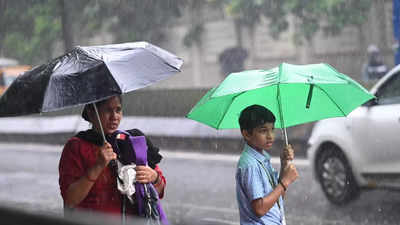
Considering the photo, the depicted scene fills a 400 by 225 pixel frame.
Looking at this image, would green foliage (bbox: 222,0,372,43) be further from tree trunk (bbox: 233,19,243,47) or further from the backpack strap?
the backpack strap

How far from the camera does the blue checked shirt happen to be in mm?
2836

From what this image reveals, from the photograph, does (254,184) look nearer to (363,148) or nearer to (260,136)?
(260,136)

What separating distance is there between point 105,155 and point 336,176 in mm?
4672

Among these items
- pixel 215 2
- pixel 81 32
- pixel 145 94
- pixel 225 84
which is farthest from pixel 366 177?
pixel 81 32

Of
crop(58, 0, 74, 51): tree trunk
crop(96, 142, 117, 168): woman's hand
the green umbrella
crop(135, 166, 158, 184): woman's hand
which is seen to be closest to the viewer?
crop(96, 142, 117, 168): woman's hand

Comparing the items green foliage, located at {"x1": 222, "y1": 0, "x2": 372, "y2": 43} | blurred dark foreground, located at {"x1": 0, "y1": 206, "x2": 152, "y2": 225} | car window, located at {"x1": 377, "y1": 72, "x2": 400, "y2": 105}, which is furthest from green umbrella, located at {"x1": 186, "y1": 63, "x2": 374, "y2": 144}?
green foliage, located at {"x1": 222, "y1": 0, "x2": 372, "y2": 43}

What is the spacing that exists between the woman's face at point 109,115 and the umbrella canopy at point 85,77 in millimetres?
102

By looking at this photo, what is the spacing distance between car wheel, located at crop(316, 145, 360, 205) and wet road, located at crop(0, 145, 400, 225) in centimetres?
11

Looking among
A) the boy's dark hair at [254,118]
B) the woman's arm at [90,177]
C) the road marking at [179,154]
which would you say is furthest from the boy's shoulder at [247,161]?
the road marking at [179,154]

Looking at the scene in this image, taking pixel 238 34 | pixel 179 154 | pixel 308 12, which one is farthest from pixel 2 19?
pixel 238 34

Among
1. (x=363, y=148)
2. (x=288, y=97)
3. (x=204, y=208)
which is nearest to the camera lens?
(x=288, y=97)

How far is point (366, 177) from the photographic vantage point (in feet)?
21.3

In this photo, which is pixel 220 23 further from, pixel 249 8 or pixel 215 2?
pixel 249 8

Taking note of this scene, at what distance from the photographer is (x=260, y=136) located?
2.91 meters
